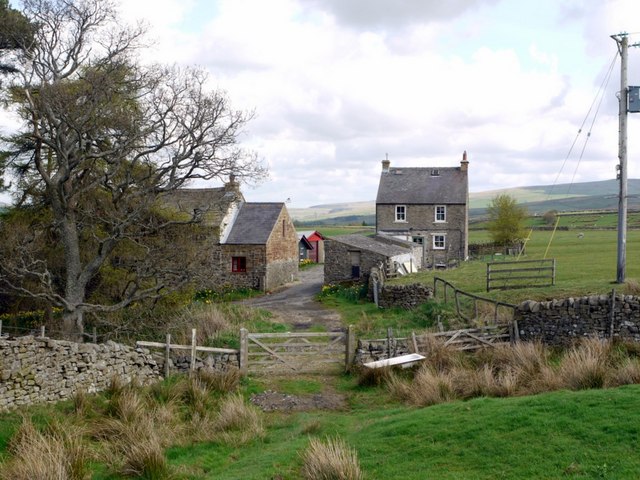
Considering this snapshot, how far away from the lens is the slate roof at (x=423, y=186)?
52281 millimetres

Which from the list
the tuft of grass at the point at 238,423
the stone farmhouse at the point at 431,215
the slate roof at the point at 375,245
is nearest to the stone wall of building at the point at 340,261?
the slate roof at the point at 375,245

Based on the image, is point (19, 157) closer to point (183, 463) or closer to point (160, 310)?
point (160, 310)

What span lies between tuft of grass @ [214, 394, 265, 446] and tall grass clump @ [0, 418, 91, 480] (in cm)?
278

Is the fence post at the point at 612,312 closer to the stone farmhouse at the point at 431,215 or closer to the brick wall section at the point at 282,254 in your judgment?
the brick wall section at the point at 282,254

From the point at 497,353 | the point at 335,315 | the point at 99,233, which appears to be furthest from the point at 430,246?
the point at 497,353

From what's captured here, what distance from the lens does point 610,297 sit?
18547 mm

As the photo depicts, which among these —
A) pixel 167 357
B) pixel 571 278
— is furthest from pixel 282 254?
pixel 167 357

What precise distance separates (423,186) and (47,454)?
46.3 m

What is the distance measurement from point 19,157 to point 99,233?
4.51 meters

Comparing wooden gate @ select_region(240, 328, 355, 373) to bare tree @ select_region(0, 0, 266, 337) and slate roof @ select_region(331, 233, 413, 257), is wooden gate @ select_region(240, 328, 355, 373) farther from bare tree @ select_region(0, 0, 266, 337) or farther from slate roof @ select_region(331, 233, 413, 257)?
slate roof @ select_region(331, 233, 413, 257)

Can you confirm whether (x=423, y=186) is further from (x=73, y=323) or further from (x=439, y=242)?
(x=73, y=323)

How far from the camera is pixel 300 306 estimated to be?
33750 millimetres

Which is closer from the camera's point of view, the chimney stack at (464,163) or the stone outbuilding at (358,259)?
the stone outbuilding at (358,259)

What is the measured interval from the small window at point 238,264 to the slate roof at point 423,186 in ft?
51.3
